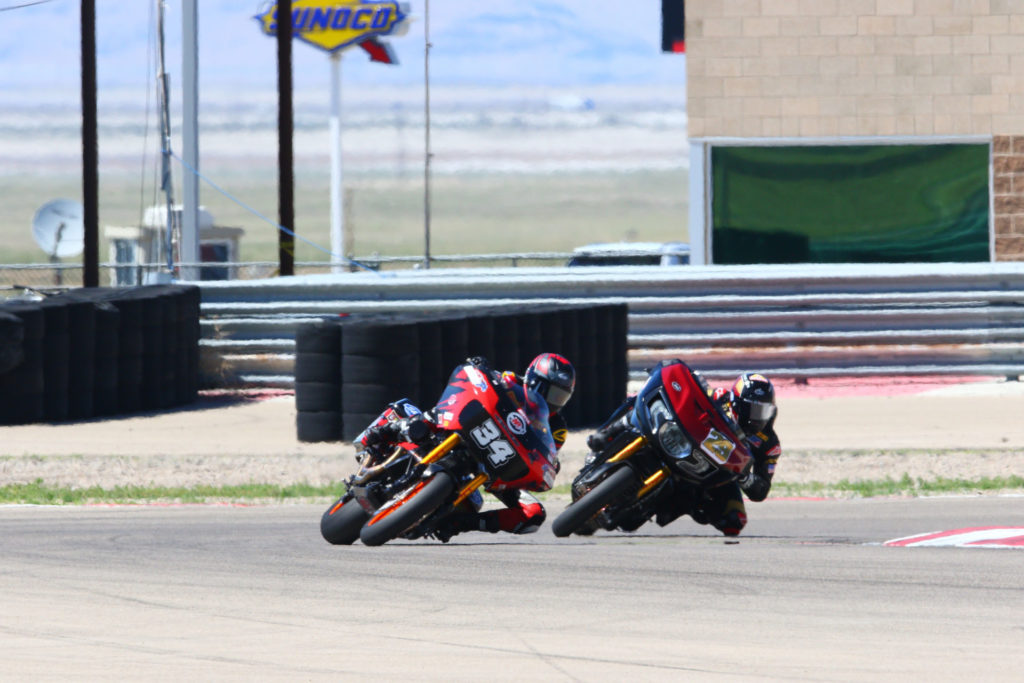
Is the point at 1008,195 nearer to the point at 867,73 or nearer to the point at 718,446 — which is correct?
the point at 867,73

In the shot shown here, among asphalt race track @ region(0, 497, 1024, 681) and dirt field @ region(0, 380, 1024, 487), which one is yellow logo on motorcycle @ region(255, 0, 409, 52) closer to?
dirt field @ region(0, 380, 1024, 487)

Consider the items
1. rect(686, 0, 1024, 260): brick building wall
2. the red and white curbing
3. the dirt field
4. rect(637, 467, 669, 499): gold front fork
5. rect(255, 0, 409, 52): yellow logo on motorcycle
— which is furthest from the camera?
rect(255, 0, 409, 52): yellow logo on motorcycle

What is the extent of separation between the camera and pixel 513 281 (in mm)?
20797

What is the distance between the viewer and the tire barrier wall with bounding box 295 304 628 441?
600 inches

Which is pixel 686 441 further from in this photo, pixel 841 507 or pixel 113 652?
pixel 113 652

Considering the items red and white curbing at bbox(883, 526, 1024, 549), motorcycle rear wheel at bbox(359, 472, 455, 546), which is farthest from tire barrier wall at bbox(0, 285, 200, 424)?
red and white curbing at bbox(883, 526, 1024, 549)

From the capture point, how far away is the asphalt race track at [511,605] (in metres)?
6.74

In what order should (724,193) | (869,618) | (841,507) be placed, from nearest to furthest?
1. (869,618)
2. (841,507)
3. (724,193)

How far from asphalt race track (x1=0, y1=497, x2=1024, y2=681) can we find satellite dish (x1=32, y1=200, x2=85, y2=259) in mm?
30442

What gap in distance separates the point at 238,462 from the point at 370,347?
1.59m

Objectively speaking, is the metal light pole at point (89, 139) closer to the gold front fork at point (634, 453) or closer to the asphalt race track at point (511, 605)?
the asphalt race track at point (511, 605)

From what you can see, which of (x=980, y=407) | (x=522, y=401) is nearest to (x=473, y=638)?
(x=522, y=401)

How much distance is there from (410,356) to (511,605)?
297 inches

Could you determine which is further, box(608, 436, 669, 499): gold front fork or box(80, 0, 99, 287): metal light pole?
box(80, 0, 99, 287): metal light pole
